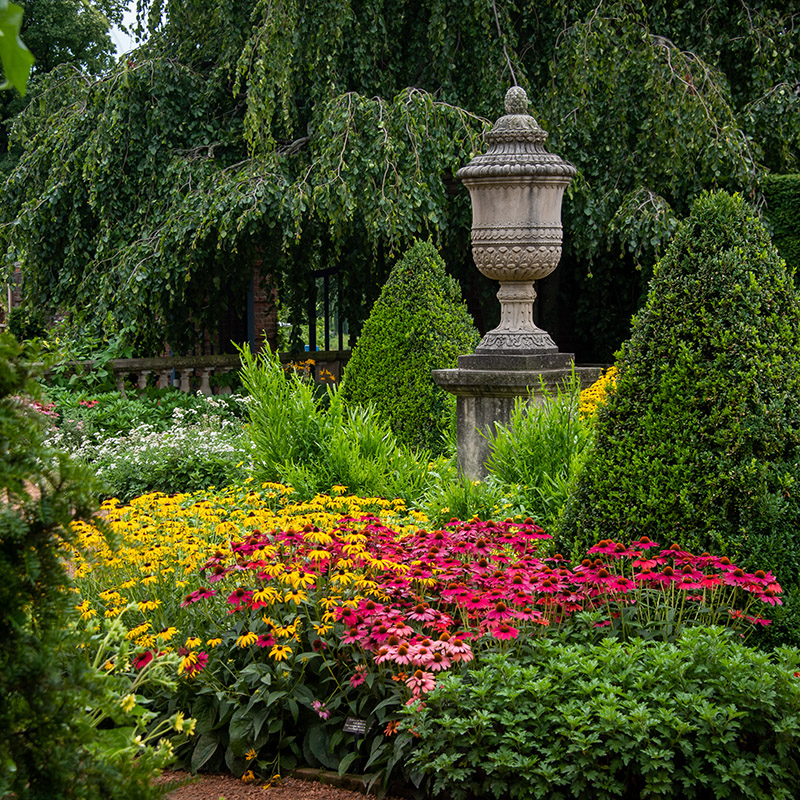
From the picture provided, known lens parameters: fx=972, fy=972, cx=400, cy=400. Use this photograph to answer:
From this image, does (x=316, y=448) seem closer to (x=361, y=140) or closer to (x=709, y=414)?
(x=709, y=414)

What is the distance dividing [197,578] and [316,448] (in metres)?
2.35

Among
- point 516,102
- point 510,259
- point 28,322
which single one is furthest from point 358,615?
point 28,322

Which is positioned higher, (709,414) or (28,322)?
(28,322)

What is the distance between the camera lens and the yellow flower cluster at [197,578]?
136 inches

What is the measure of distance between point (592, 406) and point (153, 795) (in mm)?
5363

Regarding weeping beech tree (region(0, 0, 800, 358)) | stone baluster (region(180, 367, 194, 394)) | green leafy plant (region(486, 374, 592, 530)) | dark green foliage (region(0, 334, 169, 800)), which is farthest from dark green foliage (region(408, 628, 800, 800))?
stone baluster (region(180, 367, 194, 394))

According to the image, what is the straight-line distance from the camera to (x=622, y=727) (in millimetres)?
2844

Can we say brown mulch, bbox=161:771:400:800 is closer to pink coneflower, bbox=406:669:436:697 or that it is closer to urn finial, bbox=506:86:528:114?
pink coneflower, bbox=406:669:436:697

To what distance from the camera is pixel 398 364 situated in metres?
7.66

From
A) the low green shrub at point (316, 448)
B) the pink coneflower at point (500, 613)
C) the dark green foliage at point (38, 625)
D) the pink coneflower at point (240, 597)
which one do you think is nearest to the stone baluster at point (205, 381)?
the low green shrub at point (316, 448)

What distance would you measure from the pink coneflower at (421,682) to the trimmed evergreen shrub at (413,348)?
14.3ft

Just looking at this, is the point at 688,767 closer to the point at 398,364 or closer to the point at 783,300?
the point at 783,300

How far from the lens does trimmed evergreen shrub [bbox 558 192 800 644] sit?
3.65 meters

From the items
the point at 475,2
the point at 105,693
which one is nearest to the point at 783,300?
the point at 105,693
